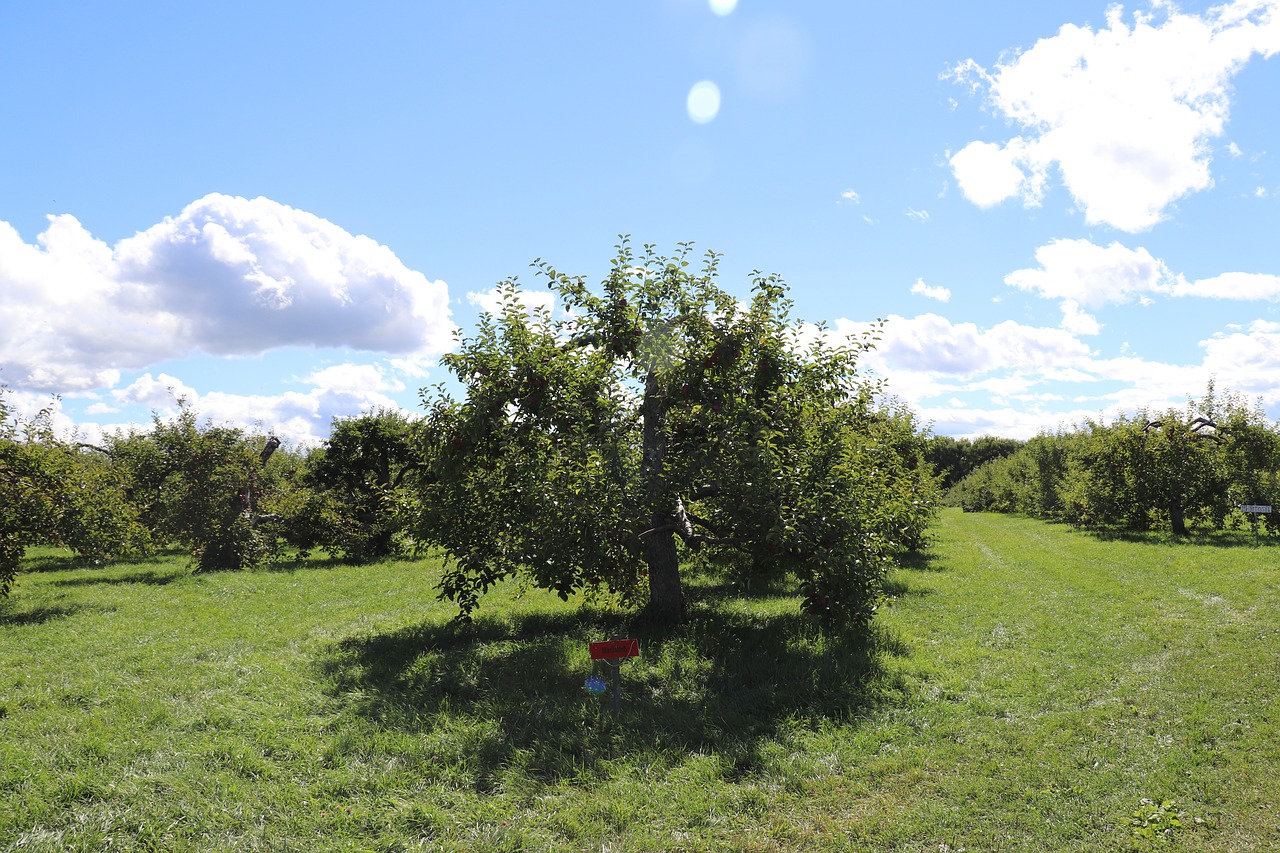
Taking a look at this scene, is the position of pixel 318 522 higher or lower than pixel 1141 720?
higher

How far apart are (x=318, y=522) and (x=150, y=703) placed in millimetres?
16463

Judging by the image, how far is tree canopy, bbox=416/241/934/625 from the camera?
9648 millimetres

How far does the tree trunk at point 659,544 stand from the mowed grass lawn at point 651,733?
0.75 metres

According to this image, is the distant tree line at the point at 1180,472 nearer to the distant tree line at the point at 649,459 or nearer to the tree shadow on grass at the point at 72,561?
the distant tree line at the point at 649,459

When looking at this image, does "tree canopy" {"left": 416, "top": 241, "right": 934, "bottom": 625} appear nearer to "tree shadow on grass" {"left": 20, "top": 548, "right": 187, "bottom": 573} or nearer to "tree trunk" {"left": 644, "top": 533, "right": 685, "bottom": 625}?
"tree trunk" {"left": 644, "top": 533, "right": 685, "bottom": 625}

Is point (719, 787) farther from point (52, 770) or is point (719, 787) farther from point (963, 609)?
point (963, 609)

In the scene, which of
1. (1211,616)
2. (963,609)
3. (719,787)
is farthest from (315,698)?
(1211,616)

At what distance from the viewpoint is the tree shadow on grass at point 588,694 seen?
6.75 metres

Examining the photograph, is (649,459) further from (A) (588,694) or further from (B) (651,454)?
(A) (588,694)

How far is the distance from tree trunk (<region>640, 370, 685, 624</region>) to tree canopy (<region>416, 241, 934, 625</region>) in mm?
30

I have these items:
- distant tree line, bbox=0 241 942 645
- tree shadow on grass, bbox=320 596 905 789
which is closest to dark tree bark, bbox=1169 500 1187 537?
distant tree line, bbox=0 241 942 645

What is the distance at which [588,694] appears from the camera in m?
8.08

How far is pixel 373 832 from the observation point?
5.31 metres

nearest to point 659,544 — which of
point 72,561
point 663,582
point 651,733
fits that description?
point 663,582
